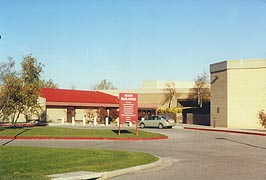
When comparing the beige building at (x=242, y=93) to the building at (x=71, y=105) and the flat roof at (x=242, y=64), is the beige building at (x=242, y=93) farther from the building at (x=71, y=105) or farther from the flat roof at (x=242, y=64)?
the building at (x=71, y=105)

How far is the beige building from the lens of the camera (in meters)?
40.6

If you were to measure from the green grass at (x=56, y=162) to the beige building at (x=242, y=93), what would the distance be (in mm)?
26907

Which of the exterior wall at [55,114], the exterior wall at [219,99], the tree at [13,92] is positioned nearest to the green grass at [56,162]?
the tree at [13,92]

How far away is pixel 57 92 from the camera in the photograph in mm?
60781

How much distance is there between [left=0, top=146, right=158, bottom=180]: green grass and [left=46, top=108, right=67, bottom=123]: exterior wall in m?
38.3

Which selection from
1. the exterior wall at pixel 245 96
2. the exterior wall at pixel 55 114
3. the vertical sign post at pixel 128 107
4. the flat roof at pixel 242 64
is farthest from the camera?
the exterior wall at pixel 55 114

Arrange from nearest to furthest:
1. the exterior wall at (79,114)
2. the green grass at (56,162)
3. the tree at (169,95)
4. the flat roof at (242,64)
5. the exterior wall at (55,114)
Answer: the green grass at (56,162) → the flat roof at (242,64) → the exterior wall at (55,114) → the exterior wall at (79,114) → the tree at (169,95)

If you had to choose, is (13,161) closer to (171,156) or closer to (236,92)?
(171,156)

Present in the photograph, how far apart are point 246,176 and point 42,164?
6033 mm

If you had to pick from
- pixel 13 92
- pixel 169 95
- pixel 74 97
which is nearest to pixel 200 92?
pixel 169 95

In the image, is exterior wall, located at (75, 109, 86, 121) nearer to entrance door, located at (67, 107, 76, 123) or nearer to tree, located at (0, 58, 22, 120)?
entrance door, located at (67, 107, 76, 123)

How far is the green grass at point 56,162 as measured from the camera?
11247 mm

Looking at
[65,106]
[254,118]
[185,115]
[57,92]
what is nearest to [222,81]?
[254,118]

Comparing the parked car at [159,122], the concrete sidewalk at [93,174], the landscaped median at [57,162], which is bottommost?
the concrete sidewalk at [93,174]
